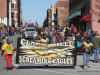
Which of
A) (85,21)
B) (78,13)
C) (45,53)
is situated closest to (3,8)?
(78,13)

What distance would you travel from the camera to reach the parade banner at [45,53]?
11914mm

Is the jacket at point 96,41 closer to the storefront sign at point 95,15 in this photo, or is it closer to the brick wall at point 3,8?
the storefront sign at point 95,15

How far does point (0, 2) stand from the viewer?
274 feet

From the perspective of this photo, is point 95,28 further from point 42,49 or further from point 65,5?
point 65,5

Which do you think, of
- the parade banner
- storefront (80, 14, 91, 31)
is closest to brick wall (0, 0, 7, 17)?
storefront (80, 14, 91, 31)

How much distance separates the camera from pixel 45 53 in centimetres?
1206

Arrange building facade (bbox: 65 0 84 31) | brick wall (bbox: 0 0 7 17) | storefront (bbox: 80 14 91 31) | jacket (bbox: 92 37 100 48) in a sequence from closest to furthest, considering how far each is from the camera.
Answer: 1. jacket (bbox: 92 37 100 48)
2. storefront (bbox: 80 14 91 31)
3. building facade (bbox: 65 0 84 31)
4. brick wall (bbox: 0 0 7 17)

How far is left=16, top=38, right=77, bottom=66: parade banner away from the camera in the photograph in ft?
39.1

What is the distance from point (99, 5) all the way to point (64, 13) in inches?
2070

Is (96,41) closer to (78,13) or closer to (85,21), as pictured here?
(85,21)

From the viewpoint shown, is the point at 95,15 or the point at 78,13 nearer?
the point at 95,15

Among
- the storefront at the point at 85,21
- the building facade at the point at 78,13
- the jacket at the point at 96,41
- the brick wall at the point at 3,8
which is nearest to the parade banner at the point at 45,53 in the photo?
the jacket at the point at 96,41

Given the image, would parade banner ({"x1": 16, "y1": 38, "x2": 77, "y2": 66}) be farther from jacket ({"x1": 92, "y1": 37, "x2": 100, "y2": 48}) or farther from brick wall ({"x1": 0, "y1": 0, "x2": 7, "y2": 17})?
brick wall ({"x1": 0, "y1": 0, "x2": 7, "y2": 17})

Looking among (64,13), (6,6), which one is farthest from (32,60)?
(64,13)
